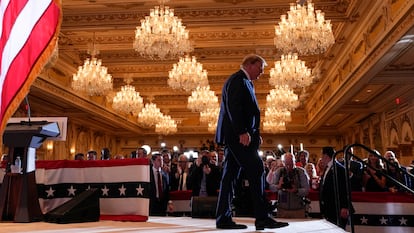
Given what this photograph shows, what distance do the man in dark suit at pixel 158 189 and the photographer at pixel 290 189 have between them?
1.77 m

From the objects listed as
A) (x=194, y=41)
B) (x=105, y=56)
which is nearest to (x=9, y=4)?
(x=194, y=41)

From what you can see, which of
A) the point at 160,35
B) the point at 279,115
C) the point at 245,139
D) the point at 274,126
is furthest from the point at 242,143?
the point at 274,126

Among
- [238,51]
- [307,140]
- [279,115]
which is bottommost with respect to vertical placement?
[307,140]

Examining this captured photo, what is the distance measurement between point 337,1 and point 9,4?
329 inches

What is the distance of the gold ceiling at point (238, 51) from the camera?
944 cm

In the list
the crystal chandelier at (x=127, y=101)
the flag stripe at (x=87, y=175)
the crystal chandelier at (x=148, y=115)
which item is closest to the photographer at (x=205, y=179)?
the flag stripe at (x=87, y=175)

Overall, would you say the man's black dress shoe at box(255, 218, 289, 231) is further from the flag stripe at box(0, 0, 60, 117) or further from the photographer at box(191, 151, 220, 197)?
the photographer at box(191, 151, 220, 197)

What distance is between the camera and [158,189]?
6586mm

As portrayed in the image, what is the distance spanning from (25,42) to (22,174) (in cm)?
177

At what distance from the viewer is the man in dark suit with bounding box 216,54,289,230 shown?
3.40 m

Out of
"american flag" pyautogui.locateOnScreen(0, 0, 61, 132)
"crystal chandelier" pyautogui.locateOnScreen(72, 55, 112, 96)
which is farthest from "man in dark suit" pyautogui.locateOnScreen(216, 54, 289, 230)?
"crystal chandelier" pyautogui.locateOnScreen(72, 55, 112, 96)

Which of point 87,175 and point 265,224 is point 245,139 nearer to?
point 265,224

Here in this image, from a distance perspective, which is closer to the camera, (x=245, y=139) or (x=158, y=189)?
(x=245, y=139)

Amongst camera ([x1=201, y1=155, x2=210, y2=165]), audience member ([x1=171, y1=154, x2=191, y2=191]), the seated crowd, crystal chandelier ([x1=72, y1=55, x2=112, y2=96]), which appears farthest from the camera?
crystal chandelier ([x1=72, y1=55, x2=112, y2=96])
